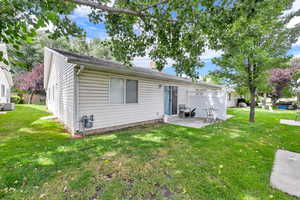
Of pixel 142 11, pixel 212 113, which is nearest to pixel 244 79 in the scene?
pixel 212 113

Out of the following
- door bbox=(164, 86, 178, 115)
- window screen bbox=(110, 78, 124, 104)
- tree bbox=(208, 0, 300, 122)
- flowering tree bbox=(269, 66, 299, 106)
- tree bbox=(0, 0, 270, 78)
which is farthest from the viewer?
flowering tree bbox=(269, 66, 299, 106)

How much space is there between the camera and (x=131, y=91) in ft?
21.7

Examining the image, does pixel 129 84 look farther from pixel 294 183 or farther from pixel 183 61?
pixel 294 183

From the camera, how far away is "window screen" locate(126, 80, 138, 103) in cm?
645

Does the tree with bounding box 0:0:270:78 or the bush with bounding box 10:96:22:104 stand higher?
the tree with bounding box 0:0:270:78

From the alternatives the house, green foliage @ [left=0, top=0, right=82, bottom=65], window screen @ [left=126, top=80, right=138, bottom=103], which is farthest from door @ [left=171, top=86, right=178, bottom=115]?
green foliage @ [left=0, top=0, right=82, bottom=65]

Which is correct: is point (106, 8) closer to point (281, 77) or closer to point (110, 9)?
point (110, 9)

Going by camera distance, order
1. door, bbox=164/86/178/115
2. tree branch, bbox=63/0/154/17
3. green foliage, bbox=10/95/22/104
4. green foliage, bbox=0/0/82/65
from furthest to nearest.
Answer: green foliage, bbox=10/95/22/104, door, bbox=164/86/178/115, tree branch, bbox=63/0/154/17, green foliage, bbox=0/0/82/65

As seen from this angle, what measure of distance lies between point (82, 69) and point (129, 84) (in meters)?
2.23

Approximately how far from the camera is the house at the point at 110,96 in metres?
5.08

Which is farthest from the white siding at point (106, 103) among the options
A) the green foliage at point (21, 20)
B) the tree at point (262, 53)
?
the tree at point (262, 53)

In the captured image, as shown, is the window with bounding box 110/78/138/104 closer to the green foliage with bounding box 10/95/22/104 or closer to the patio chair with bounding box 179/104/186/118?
the patio chair with bounding box 179/104/186/118

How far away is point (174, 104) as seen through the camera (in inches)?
365

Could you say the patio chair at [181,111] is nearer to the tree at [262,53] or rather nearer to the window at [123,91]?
the tree at [262,53]
